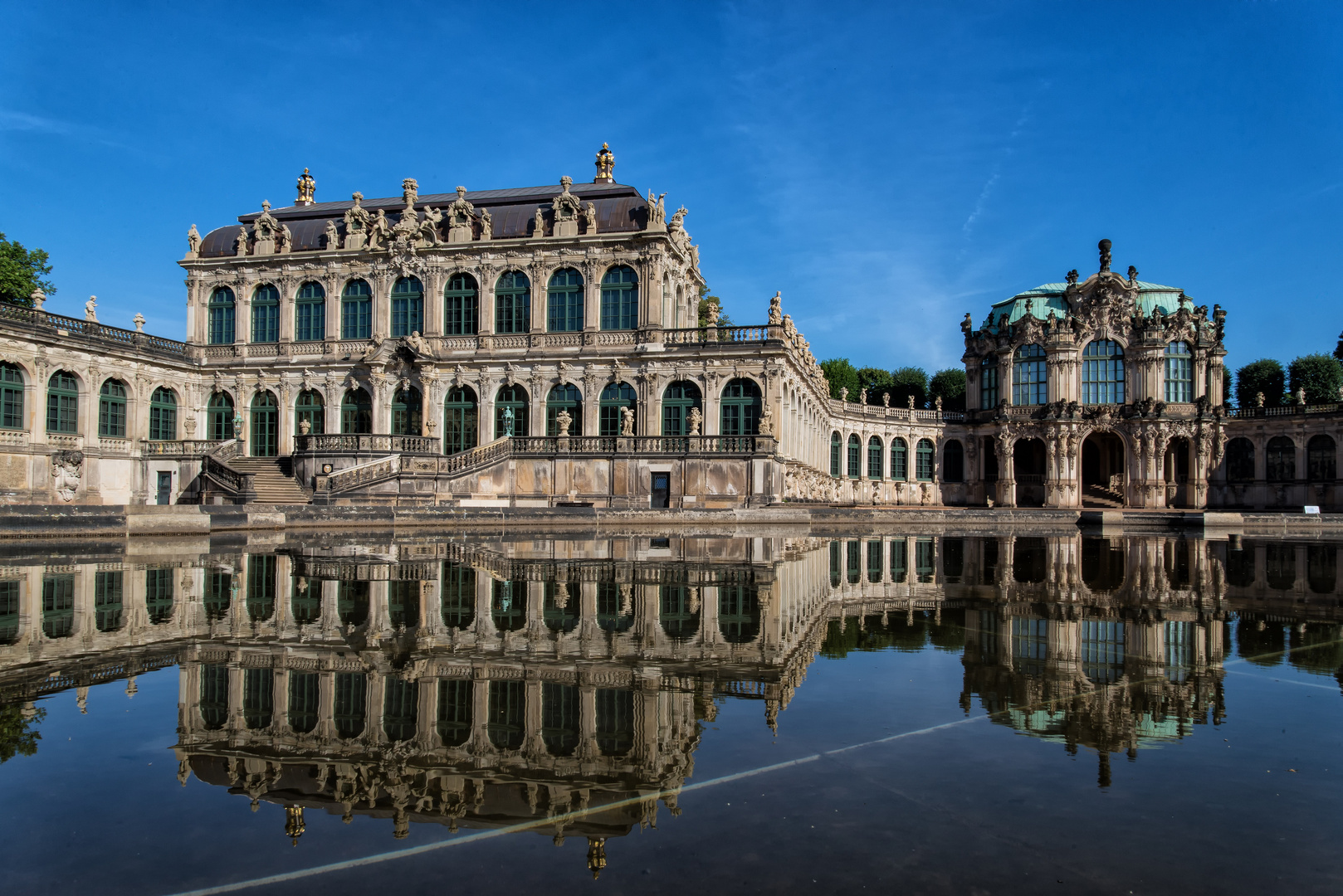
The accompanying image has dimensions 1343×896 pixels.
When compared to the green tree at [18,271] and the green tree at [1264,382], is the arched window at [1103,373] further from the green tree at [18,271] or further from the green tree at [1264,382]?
the green tree at [18,271]

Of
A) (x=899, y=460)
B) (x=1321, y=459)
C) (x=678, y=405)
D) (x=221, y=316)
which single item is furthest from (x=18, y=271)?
(x=1321, y=459)

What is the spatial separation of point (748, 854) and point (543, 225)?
1667 inches

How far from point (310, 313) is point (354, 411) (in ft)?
20.0

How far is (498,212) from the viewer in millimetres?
45906

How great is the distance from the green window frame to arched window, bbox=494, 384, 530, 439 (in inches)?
761

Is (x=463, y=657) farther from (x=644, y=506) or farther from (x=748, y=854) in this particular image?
(x=644, y=506)

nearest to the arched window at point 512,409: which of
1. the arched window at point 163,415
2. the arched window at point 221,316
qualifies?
the arched window at point 221,316

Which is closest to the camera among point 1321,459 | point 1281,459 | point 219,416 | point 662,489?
point 662,489

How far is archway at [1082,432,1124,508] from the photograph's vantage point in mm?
59781

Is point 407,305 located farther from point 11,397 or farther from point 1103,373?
point 1103,373

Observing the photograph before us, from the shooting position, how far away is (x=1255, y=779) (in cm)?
512

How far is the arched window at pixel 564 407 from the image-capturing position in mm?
43062

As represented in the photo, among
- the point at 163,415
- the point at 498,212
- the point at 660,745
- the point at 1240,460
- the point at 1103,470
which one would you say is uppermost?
the point at 498,212

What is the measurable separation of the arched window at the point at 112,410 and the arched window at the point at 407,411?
13.0 metres
